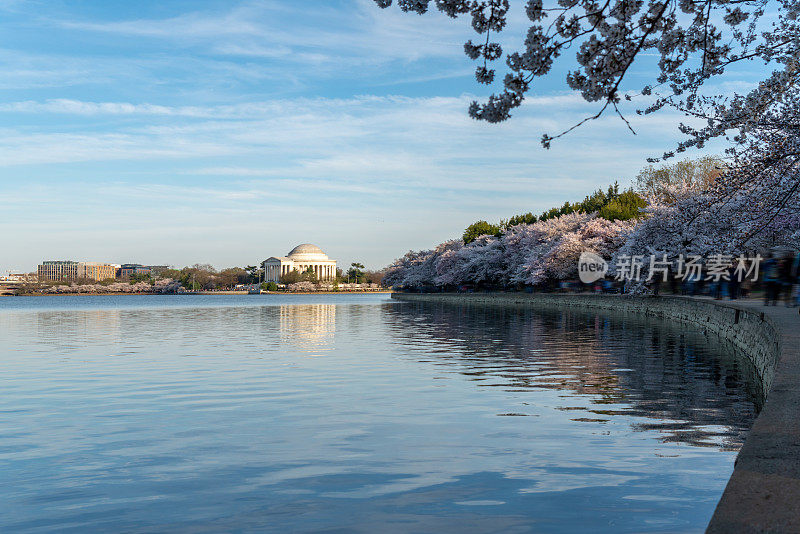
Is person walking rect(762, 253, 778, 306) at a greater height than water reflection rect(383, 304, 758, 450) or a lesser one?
greater

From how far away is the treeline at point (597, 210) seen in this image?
81062 millimetres

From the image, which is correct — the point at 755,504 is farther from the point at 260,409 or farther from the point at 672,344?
the point at 672,344

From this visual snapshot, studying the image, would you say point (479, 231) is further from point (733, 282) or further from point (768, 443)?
point (768, 443)

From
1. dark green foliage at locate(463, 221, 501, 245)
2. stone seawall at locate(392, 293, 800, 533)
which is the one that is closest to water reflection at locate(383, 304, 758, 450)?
stone seawall at locate(392, 293, 800, 533)

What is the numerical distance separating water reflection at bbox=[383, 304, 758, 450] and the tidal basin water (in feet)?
0.34

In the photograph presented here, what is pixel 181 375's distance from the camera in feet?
69.3

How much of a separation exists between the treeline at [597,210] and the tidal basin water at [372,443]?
41.0 meters

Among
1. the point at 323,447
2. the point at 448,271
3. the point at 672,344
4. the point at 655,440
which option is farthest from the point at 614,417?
the point at 448,271

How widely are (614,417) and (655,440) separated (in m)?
2.10

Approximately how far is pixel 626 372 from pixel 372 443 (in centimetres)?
1100

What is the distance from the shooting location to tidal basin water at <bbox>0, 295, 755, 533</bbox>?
316 inches

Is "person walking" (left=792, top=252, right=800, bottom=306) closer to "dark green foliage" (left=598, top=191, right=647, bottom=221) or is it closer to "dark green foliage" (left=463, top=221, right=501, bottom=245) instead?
"dark green foliage" (left=598, top=191, right=647, bottom=221)

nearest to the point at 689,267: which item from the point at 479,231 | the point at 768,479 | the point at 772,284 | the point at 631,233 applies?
the point at 631,233

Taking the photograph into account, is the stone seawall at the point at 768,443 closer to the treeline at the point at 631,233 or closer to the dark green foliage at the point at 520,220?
the treeline at the point at 631,233
